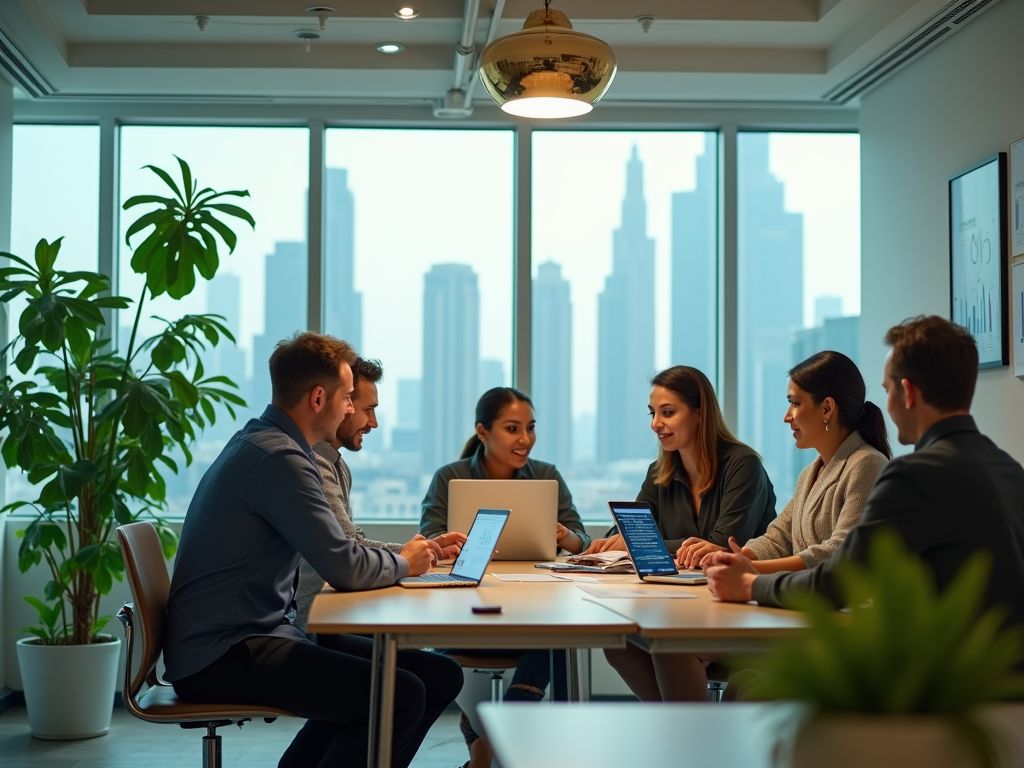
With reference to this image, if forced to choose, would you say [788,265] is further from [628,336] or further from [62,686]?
[62,686]

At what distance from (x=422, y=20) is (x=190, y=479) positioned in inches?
103

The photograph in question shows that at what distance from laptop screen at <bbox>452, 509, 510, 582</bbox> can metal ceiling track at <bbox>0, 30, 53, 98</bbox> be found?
122 inches

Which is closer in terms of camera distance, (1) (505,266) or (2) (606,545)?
(2) (606,545)

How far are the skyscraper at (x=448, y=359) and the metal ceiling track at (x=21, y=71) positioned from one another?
208 cm

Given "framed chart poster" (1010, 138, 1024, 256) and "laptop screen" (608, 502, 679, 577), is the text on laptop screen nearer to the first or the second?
"laptop screen" (608, 502, 679, 577)

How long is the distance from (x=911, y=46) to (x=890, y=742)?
14.3 feet

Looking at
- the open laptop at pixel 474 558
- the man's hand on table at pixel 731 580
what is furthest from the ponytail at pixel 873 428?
the open laptop at pixel 474 558

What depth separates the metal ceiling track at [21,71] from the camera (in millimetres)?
4793

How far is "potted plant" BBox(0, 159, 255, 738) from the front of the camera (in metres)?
4.65

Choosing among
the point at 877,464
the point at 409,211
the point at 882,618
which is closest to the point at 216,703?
the point at 877,464

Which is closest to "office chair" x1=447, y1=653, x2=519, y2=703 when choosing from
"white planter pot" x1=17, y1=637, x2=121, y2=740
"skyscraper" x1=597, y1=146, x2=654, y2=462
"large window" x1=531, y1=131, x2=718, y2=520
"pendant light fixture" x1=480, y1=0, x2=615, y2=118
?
"pendant light fixture" x1=480, y1=0, x2=615, y2=118

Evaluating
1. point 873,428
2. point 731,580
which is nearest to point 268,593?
point 731,580

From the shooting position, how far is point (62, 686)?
4777mm

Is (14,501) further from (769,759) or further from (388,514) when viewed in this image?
(769,759)
